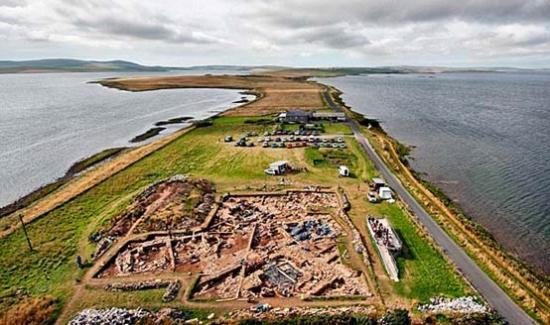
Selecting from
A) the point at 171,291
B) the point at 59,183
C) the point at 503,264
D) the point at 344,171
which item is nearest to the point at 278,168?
the point at 344,171

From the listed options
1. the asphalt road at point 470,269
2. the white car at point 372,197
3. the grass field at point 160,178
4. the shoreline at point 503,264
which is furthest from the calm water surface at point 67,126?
the shoreline at point 503,264

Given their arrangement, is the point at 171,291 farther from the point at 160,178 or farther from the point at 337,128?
the point at 337,128

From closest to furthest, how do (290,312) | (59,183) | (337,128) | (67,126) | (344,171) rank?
1. (290,312)
2. (344,171)
3. (59,183)
4. (337,128)
5. (67,126)

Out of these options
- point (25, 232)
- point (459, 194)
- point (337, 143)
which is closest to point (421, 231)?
point (459, 194)

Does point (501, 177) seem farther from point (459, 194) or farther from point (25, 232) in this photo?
point (25, 232)

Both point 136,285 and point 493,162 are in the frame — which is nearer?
point 136,285

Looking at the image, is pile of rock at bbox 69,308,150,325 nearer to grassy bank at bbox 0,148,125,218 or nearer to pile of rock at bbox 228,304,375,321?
pile of rock at bbox 228,304,375,321
